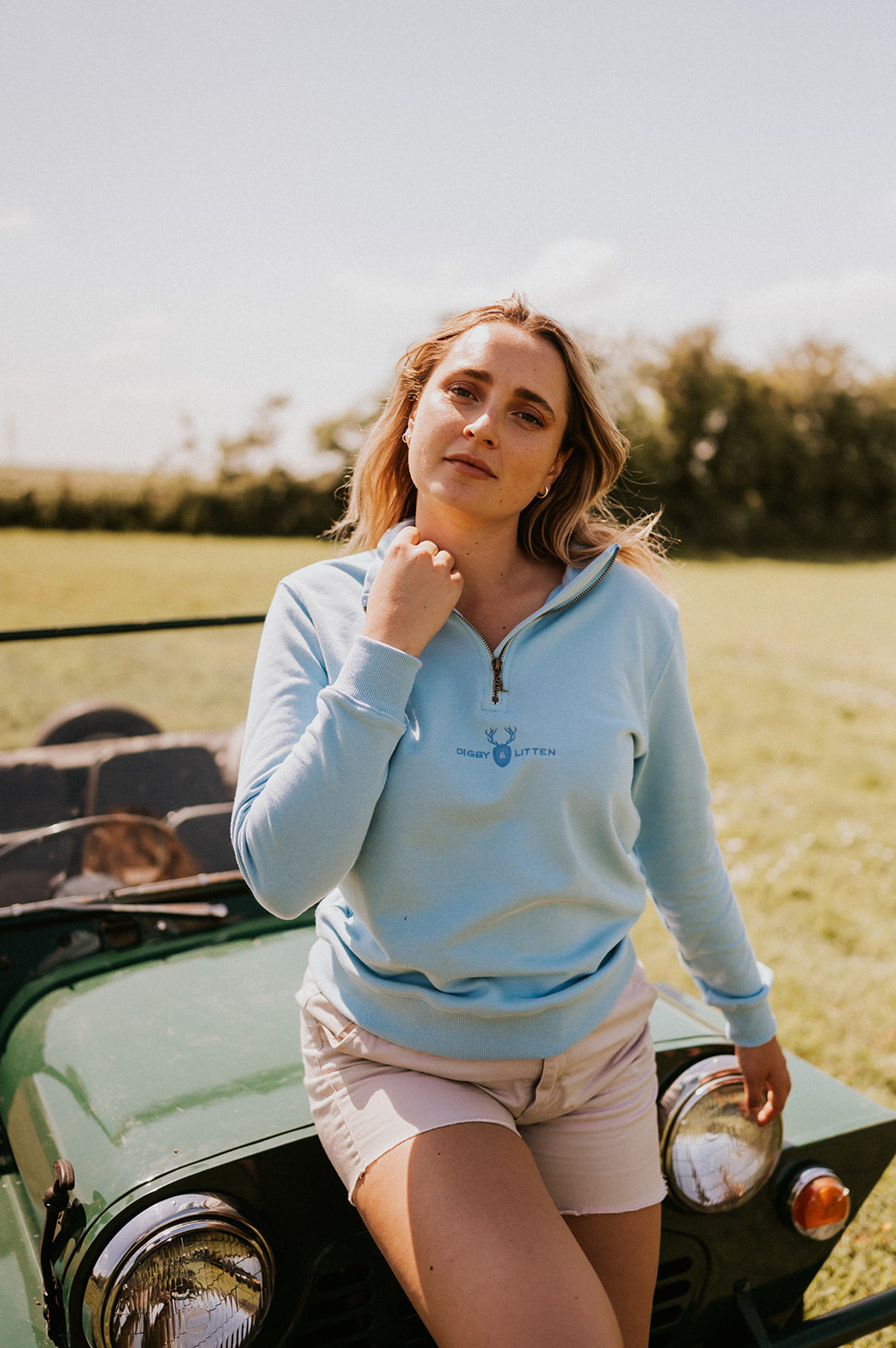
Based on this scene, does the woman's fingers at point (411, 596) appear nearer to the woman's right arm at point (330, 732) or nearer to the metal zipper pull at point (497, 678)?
the woman's right arm at point (330, 732)

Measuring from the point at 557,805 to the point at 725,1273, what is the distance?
1060 mm

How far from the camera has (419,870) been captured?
1399mm

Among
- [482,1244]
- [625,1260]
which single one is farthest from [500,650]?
[625,1260]

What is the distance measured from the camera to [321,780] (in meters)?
1.33

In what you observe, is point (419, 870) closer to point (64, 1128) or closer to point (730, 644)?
point (64, 1128)

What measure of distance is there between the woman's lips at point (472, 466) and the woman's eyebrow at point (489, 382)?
0.43ft

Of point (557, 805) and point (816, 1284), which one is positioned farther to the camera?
point (816, 1284)

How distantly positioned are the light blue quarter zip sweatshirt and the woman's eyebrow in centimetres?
29

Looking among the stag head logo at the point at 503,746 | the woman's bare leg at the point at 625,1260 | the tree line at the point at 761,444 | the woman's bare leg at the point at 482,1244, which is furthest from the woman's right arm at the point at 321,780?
the tree line at the point at 761,444

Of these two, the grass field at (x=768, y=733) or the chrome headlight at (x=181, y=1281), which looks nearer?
the chrome headlight at (x=181, y=1281)

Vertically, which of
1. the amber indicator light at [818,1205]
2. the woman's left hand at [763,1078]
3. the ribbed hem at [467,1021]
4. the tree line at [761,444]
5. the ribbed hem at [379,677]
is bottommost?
the tree line at [761,444]

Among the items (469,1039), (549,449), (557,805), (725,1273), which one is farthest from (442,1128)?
(549,449)

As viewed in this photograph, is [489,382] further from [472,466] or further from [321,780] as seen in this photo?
[321,780]

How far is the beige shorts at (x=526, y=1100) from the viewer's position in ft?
4.52
